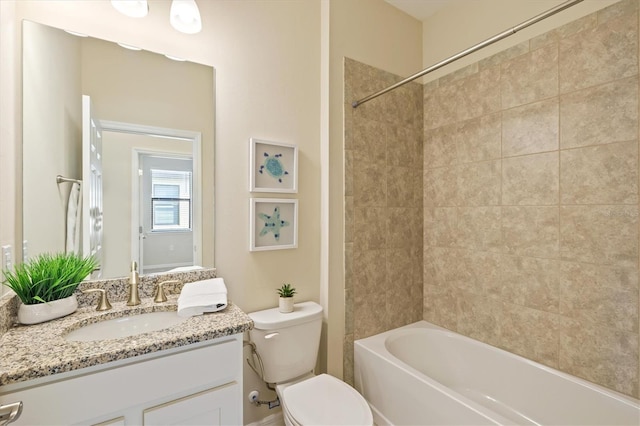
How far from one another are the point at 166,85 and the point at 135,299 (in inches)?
40.1

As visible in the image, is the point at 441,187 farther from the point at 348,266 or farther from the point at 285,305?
the point at 285,305

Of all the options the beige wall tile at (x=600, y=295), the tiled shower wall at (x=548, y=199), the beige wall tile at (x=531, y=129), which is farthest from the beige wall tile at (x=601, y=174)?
the beige wall tile at (x=600, y=295)

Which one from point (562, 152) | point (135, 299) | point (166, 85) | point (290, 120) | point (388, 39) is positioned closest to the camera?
point (135, 299)

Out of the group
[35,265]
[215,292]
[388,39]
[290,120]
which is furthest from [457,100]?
[35,265]

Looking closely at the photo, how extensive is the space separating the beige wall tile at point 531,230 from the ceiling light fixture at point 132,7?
7.15 ft

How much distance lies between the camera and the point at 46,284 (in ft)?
3.66

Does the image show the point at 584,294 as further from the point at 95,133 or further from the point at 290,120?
the point at 95,133

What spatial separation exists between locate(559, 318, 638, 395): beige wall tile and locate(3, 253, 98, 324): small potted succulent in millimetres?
2320

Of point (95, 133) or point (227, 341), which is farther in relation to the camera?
point (95, 133)

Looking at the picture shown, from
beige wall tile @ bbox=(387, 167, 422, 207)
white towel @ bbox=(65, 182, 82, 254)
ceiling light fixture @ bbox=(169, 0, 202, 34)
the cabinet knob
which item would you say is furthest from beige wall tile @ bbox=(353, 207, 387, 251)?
the cabinet knob

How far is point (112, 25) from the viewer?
137 cm

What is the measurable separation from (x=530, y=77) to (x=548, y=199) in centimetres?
71

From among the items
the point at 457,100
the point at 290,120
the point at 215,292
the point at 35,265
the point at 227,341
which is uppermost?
the point at 457,100

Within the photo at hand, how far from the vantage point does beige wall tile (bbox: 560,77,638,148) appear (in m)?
1.40
